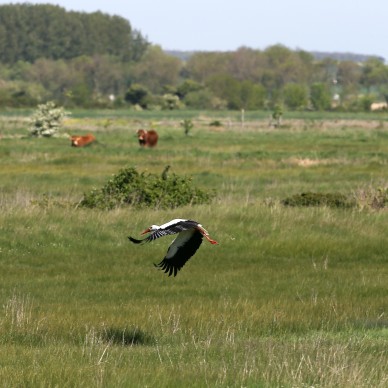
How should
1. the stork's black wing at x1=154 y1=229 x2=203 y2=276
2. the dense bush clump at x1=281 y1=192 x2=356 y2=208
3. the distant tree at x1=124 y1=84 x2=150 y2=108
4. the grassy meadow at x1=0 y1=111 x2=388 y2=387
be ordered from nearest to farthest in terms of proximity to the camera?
the grassy meadow at x1=0 y1=111 x2=388 y2=387 → the stork's black wing at x1=154 y1=229 x2=203 y2=276 → the dense bush clump at x1=281 y1=192 x2=356 y2=208 → the distant tree at x1=124 y1=84 x2=150 y2=108

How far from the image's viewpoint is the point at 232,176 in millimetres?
39375

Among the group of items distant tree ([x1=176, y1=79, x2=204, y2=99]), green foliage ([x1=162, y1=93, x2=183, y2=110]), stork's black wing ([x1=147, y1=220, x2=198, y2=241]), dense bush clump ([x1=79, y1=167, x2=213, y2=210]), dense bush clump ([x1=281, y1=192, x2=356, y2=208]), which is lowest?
green foliage ([x1=162, y1=93, x2=183, y2=110])

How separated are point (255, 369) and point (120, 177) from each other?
17.9m

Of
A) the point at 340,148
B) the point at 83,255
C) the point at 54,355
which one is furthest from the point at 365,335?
the point at 340,148

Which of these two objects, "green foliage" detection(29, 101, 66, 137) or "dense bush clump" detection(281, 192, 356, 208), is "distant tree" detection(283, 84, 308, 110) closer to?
"green foliage" detection(29, 101, 66, 137)

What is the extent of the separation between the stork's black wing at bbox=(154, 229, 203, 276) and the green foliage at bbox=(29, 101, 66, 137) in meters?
50.8

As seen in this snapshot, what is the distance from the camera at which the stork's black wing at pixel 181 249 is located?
1121 cm

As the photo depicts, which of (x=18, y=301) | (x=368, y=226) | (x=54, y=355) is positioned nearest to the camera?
(x=54, y=355)

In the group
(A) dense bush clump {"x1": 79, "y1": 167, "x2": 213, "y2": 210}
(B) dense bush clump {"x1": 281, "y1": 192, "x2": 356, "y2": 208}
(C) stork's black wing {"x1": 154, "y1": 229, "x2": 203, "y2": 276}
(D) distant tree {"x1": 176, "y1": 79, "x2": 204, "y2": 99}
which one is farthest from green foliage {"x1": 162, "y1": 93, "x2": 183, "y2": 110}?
(C) stork's black wing {"x1": 154, "y1": 229, "x2": 203, "y2": 276}

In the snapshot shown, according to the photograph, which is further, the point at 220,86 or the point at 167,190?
the point at 220,86

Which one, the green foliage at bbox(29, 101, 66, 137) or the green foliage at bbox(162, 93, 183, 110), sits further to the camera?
the green foliage at bbox(162, 93, 183, 110)

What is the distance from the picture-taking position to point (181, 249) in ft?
37.6

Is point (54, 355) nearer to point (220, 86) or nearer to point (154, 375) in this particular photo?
point (154, 375)

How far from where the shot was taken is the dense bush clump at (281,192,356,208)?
86.4ft
